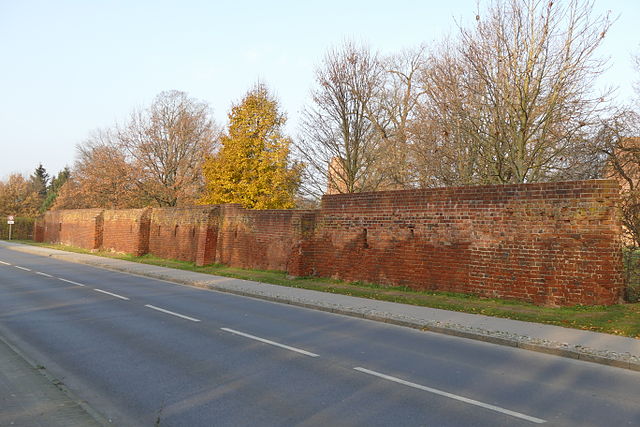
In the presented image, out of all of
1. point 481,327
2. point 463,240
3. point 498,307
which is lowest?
A: point 481,327

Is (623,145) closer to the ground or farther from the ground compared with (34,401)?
farther from the ground

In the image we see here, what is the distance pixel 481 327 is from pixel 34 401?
7.93m

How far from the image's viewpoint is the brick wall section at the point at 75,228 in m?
38.0

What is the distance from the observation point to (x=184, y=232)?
90.8ft

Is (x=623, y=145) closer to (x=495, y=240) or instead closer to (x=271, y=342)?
(x=495, y=240)

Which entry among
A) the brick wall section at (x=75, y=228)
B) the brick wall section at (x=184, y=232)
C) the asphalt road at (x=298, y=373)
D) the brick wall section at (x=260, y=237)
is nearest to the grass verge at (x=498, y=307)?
the brick wall section at (x=260, y=237)

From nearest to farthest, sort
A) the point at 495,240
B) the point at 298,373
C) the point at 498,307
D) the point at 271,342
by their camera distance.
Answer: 1. the point at 298,373
2. the point at 271,342
3. the point at 498,307
4. the point at 495,240

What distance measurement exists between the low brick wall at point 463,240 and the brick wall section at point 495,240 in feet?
0.08

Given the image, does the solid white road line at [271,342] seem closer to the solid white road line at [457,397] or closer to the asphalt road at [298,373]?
the asphalt road at [298,373]

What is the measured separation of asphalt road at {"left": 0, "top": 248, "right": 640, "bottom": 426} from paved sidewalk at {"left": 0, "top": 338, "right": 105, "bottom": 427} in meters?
0.29

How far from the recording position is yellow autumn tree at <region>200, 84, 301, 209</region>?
107 ft

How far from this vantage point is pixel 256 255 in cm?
2216

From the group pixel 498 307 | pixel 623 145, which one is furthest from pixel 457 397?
pixel 623 145

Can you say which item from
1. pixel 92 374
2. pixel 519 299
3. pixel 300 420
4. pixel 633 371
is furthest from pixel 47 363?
pixel 519 299
